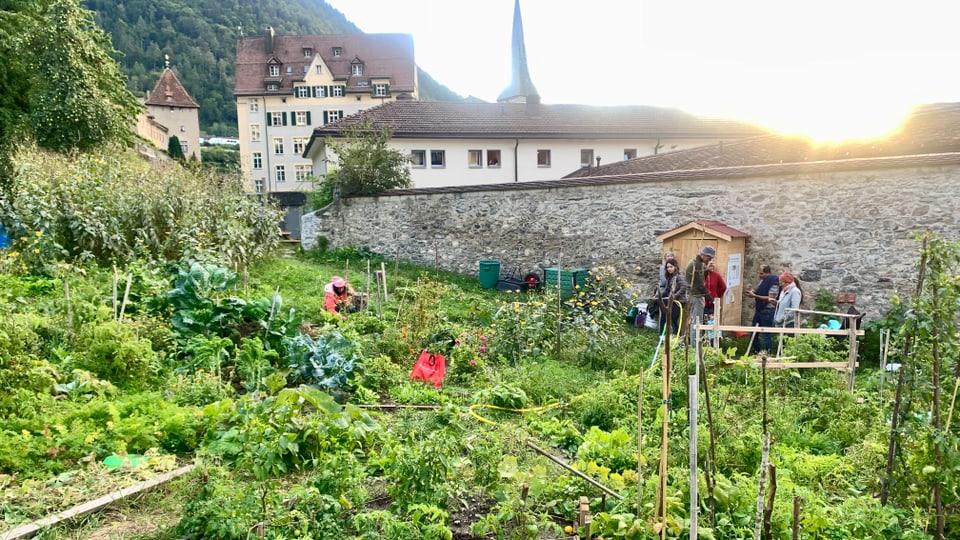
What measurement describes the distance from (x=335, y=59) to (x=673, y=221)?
1615 inches

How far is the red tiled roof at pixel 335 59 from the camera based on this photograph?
43.4 metres

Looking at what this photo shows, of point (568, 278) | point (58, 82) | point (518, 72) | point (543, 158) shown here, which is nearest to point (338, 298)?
point (568, 278)

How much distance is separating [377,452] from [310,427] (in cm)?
51

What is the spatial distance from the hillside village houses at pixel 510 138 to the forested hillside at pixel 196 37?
186 ft

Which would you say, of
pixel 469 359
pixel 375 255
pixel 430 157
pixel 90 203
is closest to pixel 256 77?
pixel 430 157

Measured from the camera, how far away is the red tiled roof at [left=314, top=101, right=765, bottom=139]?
23609mm

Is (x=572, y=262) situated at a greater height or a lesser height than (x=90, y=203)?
→ lesser

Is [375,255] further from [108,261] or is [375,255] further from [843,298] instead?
[843,298]

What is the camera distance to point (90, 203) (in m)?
8.66

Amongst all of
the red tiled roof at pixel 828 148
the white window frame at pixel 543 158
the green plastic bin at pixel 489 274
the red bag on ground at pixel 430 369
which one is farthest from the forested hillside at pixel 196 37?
the red bag on ground at pixel 430 369

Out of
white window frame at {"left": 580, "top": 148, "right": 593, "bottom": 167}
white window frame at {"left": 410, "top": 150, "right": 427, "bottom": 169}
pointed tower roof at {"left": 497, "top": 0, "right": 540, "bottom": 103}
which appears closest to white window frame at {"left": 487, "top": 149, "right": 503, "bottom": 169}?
white window frame at {"left": 410, "top": 150, "right": 427, "bottom": 169}

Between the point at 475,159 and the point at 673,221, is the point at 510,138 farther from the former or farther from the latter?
the point at 673,221

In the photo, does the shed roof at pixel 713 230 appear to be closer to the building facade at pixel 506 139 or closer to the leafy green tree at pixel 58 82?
the leafy green tree at pixel 58 82

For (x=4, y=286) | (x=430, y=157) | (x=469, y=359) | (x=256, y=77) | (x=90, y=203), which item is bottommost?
(x=469, y=359)
